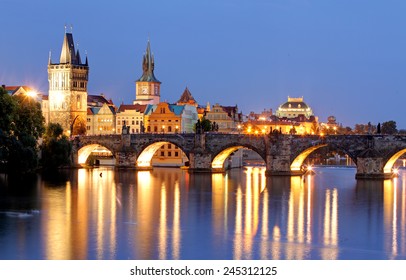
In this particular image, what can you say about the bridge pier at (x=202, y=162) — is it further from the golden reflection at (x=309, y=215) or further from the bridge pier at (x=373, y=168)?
the bridge pier at (x=373, y=168)

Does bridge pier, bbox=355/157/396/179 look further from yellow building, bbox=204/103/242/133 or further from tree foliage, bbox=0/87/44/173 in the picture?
yellow building, bbox=204/103/242/133

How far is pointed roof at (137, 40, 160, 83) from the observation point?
128m

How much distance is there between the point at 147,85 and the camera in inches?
4988

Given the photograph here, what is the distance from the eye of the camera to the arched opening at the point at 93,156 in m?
80.9

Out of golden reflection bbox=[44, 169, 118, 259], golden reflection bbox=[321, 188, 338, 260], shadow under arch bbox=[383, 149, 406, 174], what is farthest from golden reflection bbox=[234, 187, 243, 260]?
shadow under arch bbox=[383, 149, 406, 174]

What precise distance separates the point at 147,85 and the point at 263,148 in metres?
58.6

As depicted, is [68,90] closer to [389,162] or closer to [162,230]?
[389,162]

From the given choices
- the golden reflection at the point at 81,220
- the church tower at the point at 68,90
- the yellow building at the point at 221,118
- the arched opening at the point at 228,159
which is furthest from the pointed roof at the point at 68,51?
the golden reflection at the point at 81,220

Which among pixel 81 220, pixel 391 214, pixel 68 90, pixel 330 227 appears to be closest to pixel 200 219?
pixel 81 220

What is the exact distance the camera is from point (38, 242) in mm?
33812

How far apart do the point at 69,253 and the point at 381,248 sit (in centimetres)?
1268

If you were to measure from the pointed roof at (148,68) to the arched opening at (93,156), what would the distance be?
33214 millimetres

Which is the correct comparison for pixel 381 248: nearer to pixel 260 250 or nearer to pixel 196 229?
pixel 260 250

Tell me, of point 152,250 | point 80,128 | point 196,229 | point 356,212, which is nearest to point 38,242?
point 152,250
